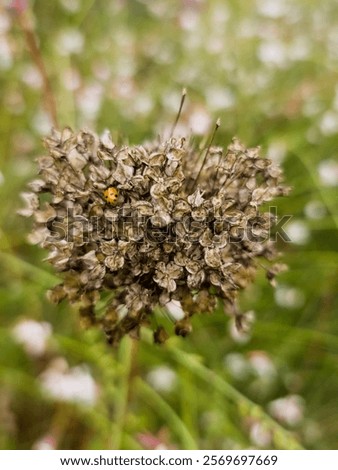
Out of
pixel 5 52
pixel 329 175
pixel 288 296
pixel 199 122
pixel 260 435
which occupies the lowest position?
pixel 260 435

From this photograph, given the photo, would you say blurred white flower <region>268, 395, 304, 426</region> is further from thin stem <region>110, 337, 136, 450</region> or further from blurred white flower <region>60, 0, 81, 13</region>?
blurred white flower <region>60, 0, 81, 13</region>

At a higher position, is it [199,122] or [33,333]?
[199,122]

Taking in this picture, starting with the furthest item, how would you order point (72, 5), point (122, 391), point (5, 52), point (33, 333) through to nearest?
point (72, 5), point (5, 52), point (33, 333), point (122, 391)

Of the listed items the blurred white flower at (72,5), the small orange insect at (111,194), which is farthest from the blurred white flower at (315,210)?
the blurred white flower at (72,5)

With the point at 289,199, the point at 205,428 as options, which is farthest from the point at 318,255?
the point at 205,428

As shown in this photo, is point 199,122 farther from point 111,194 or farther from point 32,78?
point 111,194

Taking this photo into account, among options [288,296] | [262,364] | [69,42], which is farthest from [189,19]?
[262,364]

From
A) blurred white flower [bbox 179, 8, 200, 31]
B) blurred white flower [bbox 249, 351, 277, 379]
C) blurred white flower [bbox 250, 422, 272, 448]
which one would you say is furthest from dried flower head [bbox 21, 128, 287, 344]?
blurred white flower [bbox 179, 8, 200, 31]

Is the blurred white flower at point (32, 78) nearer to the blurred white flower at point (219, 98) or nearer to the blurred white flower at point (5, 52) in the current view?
the blurred white flower at point (5, 52)
